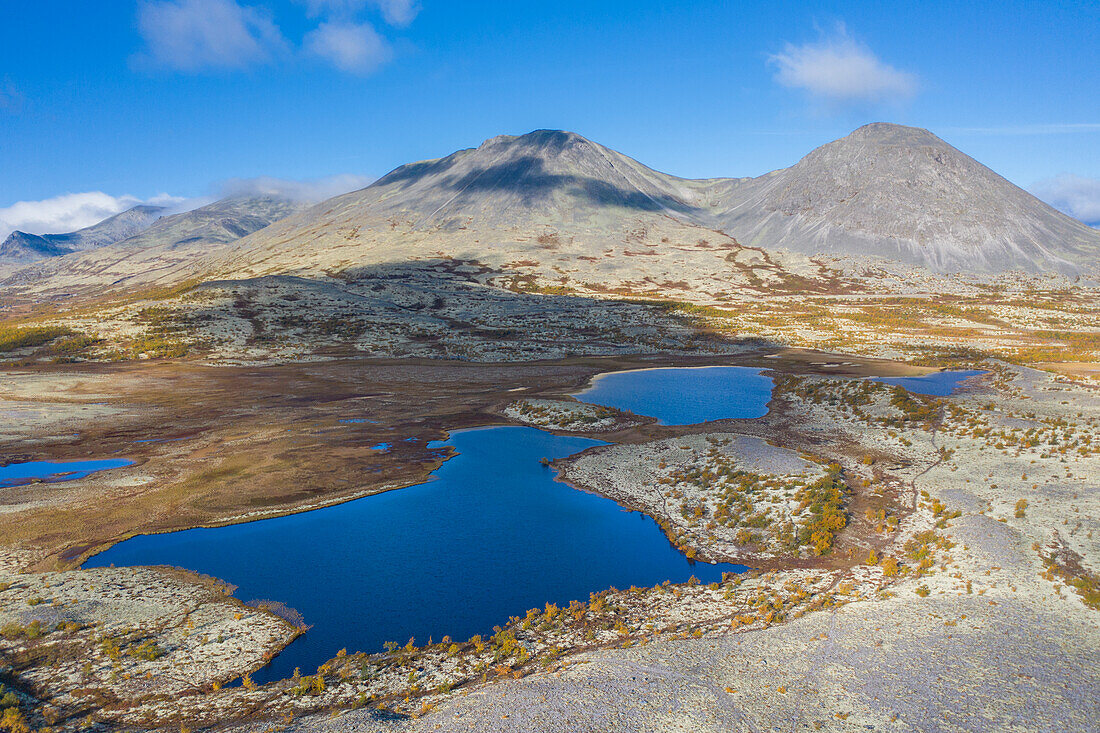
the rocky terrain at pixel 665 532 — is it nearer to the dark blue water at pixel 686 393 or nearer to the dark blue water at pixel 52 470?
the dark blue water at pixel 52 470

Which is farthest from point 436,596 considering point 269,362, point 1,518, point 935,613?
point 269,362

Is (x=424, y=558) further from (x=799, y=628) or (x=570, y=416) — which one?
(x=570, y=416)

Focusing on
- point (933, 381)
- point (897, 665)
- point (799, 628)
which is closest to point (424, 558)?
point (799, 628)

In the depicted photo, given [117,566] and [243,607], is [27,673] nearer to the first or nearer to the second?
[243,607]

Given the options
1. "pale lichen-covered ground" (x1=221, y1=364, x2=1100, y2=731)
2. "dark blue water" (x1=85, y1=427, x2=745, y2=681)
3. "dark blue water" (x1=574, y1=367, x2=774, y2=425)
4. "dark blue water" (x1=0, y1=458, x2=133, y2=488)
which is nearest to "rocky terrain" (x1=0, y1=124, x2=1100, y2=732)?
"pale lichen-covered ground" (x1=221, y1=364, x2=1100, y2=731)

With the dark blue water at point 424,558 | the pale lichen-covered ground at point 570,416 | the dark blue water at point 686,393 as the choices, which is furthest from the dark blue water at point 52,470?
the dark blue water at point 686,393

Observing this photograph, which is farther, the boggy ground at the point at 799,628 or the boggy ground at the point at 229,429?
the boggy ground at the point at 229,429
